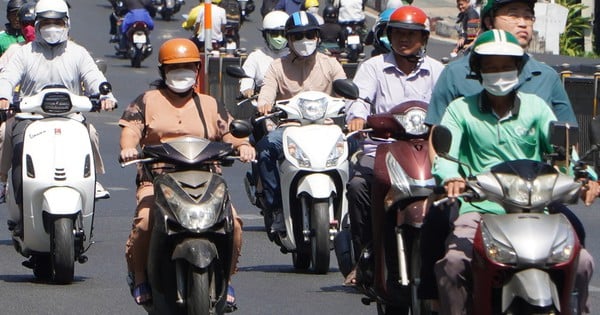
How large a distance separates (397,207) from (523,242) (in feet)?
7.97

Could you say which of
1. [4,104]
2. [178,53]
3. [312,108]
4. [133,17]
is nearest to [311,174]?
[312,108]

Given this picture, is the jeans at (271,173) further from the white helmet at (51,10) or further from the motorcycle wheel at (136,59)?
the motorcycle wheel at (136,59)

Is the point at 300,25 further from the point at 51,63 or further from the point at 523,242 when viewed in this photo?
the point at 523,242

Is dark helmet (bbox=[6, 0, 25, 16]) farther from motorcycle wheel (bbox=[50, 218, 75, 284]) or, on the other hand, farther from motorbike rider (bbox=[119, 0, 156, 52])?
motorbike rider (bbox=[119, 0, 156, 52])

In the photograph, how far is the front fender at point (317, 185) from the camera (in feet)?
38.0

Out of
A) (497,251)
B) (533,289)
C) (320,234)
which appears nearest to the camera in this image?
(533,289)

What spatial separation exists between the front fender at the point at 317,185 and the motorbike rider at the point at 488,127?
14.5ft

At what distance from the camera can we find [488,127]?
23.3ft

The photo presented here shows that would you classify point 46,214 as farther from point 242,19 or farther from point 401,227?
point 242,19

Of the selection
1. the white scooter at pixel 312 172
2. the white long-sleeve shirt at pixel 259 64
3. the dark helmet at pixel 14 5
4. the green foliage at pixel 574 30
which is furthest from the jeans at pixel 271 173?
the green foliage at pixel 574 30

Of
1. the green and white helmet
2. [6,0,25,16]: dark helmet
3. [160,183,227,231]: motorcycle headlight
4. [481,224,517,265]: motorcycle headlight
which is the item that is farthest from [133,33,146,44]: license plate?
[481,224,517,265]: motorcycle headlight

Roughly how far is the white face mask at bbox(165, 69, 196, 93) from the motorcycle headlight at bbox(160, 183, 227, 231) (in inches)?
41.2

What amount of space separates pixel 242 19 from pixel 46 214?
30474mm

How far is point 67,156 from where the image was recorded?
11180 millimetres
